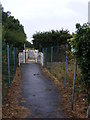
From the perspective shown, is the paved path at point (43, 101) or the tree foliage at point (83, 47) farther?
the paved path at point (43, 101)

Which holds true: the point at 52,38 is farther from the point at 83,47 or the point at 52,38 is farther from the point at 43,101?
the point at 83,47

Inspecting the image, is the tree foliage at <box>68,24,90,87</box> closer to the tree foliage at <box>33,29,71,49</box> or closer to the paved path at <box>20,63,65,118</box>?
the paved path at <box>20,63,65,118</box>

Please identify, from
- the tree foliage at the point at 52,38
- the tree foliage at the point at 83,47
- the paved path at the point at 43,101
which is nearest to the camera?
the tree foliage at the point at 83,47

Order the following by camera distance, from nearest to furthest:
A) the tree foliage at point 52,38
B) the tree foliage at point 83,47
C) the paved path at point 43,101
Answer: the tree foliage at point 83,47
the paved path at point 43,101
the tree foliage at point 52,38

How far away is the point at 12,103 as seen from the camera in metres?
5.44

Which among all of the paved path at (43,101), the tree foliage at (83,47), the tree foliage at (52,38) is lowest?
the paved path at (43,101)

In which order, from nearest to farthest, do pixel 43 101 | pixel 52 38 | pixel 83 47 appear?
pixel 83 47, pixel 43 101, pixel 52 38

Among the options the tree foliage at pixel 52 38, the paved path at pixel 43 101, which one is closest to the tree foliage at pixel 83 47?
the paved path at pixel 43 101

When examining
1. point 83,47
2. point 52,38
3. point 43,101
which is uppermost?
point 52,38

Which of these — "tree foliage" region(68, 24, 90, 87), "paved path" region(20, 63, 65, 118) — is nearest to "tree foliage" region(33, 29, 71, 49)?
"paved path" region(20, 63, 65, 118)

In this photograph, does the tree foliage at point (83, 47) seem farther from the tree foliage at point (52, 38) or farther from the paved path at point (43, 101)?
the tree foliage at point (52, 38)

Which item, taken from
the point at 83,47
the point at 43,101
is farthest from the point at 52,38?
the point at 83,47

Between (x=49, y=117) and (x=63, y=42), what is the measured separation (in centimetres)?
1853

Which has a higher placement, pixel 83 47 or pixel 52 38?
pixel 52 38
